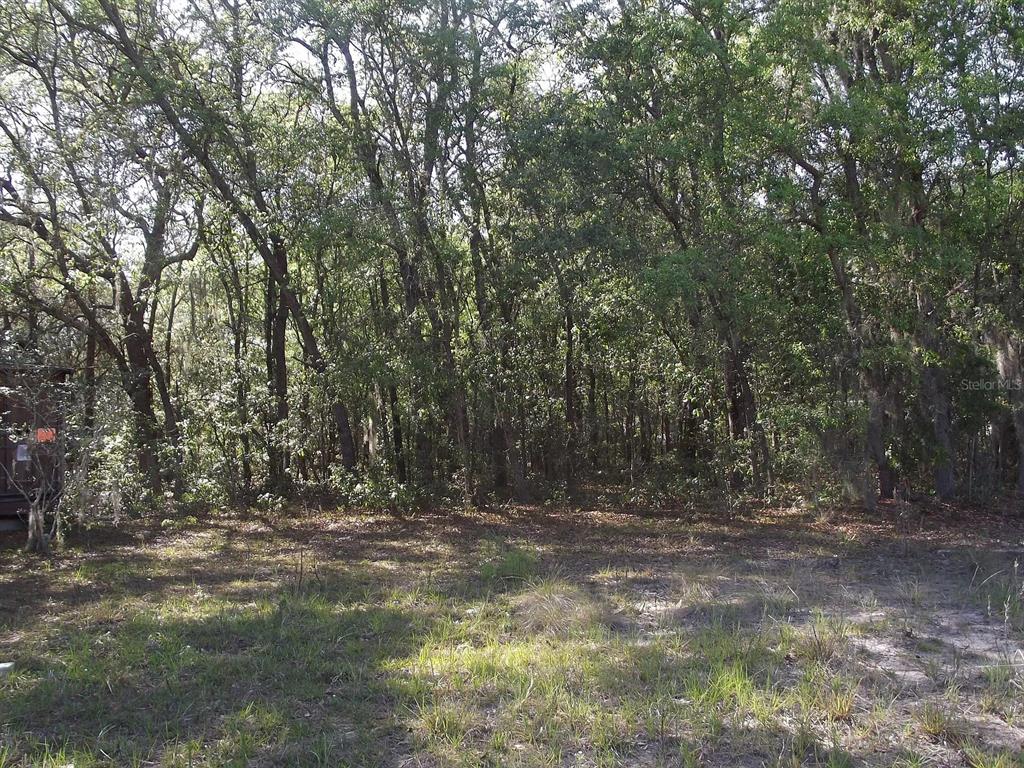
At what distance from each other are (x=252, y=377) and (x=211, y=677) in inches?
376

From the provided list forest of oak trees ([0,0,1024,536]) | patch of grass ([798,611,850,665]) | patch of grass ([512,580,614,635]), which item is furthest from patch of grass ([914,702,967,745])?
forest of oak trees ([0,0,1024,536])

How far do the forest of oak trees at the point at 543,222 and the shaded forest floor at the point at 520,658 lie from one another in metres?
3.60

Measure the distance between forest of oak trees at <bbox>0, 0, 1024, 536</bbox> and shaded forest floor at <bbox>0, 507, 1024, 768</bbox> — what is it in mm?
3600

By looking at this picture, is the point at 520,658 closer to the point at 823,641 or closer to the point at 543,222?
the point at 823,641

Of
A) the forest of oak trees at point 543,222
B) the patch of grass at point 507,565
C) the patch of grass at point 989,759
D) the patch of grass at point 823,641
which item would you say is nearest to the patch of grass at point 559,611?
the patch of grass at point 507,565

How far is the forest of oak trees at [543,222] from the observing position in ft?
38.8

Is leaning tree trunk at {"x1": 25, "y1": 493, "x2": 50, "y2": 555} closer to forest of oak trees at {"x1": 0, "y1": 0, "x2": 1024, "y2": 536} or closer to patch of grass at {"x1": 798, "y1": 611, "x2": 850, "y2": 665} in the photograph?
forest of oak trees at {"x1": 0, "y1": 0, "x2": 1024, "y2": 536}

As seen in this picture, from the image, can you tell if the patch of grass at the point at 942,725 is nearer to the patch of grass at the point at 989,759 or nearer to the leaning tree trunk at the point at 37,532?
the patch of grass at the point at 989,759

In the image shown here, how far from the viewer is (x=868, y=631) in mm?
6125

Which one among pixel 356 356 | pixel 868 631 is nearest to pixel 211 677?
pixel 868 631

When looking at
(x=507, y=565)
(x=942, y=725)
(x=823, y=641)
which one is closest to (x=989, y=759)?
(x=942, y=725)

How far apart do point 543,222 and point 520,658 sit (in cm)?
826

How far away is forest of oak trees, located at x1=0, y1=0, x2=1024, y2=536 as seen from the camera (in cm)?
1181

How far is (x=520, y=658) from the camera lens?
18.5 ft
